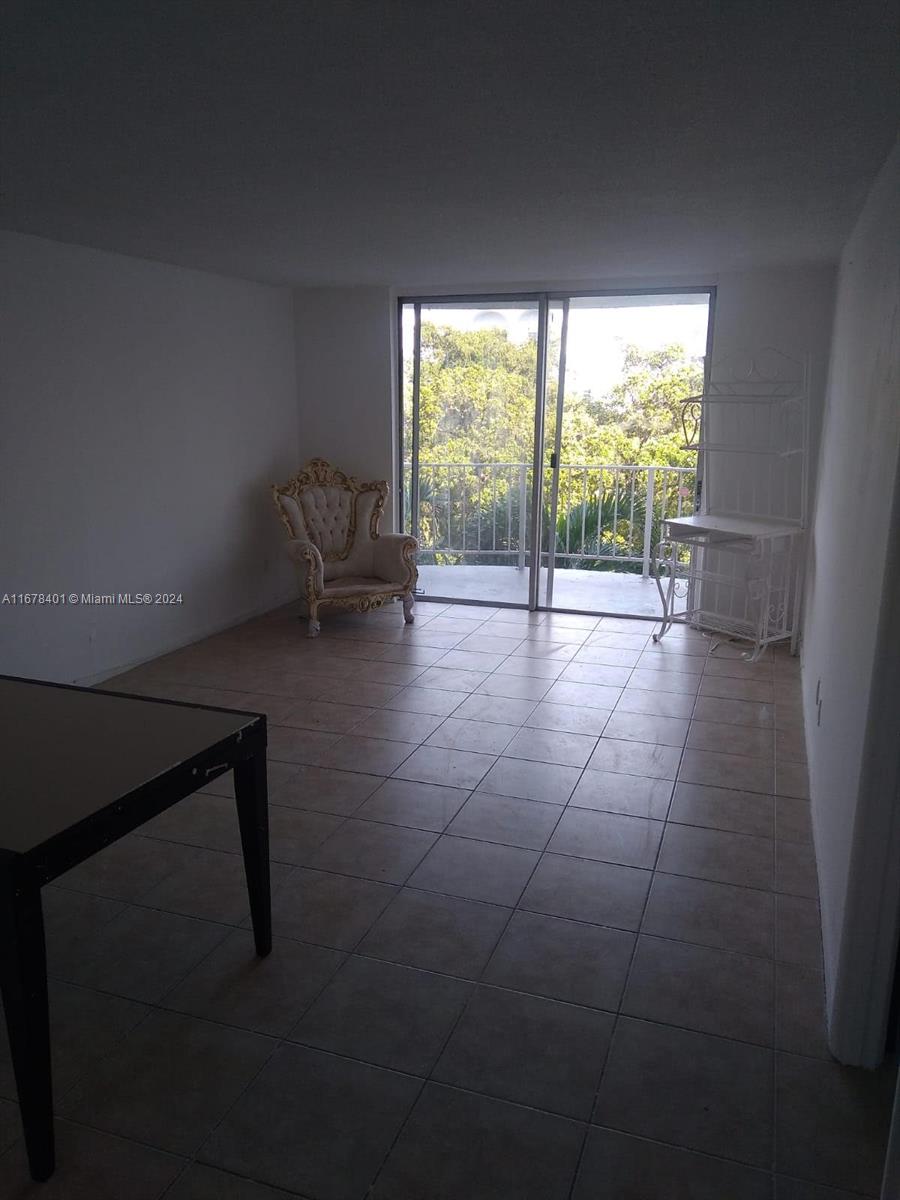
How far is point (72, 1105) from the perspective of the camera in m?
1.82

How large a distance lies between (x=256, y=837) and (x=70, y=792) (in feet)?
2.03

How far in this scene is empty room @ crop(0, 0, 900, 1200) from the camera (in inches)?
67.8

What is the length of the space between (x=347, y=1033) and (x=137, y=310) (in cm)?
405

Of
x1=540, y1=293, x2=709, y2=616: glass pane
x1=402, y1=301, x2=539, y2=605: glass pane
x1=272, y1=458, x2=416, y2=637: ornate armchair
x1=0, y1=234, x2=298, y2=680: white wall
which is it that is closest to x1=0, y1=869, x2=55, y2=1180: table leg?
A: x1=0, y1=234, x2=298, y2=680: white wall

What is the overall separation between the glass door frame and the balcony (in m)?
0.05

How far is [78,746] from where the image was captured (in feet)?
6.36

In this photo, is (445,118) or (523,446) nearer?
(445,118)

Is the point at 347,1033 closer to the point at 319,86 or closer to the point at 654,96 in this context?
the point at 319,86

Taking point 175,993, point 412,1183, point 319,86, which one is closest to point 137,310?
point 319,86

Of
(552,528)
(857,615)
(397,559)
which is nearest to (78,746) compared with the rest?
(857,615)

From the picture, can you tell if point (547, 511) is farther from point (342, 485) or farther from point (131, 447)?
point (131, 447)

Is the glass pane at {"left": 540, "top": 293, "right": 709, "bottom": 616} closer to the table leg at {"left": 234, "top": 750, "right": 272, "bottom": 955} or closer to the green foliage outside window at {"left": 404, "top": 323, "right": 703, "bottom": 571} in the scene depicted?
the green foliage outside window at {"left": 404, "top": 323, "right": 703, "bottom": 571}

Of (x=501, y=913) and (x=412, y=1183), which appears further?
(x=501, y=913)

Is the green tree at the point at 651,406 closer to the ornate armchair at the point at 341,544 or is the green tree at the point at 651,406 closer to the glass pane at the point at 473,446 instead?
the glass pane at the point at 473,446
